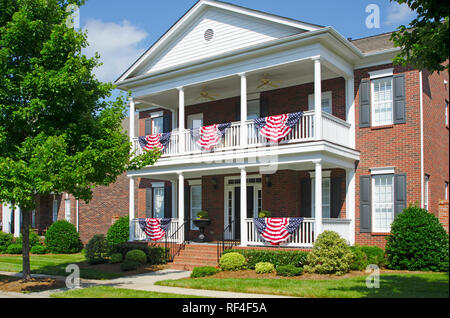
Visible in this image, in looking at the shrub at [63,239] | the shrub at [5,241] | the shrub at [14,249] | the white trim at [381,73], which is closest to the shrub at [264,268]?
the white trim at [381,73]

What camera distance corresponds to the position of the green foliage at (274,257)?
15461 millimetres

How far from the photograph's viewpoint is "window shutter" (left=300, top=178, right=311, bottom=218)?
1875cm

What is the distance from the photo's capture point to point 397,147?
1727 cm

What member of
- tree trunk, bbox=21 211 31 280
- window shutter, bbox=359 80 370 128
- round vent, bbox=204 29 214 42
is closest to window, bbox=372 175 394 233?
window shutter, bbox=359 80 370 128

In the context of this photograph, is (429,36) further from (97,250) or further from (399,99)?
(97,250)

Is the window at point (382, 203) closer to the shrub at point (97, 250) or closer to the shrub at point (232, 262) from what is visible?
the shrub at point (232, 262)

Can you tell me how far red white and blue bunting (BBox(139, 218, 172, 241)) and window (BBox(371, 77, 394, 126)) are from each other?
8.92 metres

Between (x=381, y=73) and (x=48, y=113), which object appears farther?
(x=381, y=73)

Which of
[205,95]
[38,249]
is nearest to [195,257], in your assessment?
[205,95]

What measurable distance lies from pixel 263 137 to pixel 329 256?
5.02 metres

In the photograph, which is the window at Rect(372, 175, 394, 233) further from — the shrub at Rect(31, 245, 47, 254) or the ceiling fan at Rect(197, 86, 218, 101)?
the shrub at Rect(31, 245, 47, 254)

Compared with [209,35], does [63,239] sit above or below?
below

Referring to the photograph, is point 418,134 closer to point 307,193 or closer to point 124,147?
Result: point 307,193

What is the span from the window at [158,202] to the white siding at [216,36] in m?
5.92
